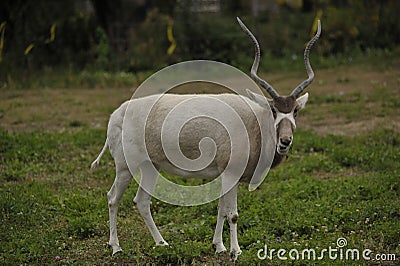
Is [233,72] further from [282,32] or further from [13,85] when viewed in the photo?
[13,85]

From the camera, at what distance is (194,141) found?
6332 millimetres

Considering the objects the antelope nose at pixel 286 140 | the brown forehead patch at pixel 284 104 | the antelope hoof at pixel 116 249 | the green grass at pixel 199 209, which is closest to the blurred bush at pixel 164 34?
the green grass at pixel 199 209

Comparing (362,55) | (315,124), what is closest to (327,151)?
(315,124)

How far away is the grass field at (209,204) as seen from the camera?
20.7 ft

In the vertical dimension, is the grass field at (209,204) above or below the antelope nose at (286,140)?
below

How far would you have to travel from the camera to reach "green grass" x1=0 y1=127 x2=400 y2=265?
20.7 ft

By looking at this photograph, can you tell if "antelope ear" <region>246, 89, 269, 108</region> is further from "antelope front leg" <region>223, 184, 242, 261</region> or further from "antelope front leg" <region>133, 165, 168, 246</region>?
"antelope front leg" <region>133, 165, 168, 246</region>

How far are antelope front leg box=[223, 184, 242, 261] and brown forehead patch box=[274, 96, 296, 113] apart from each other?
911mm

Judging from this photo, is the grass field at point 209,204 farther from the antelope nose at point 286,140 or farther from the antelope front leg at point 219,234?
the antelope nose at point 286,140

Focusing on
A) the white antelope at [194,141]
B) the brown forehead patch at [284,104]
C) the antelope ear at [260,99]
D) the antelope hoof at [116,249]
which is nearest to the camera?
the brown forehead patch at [284,104]

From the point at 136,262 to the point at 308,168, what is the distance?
3725 millimetres

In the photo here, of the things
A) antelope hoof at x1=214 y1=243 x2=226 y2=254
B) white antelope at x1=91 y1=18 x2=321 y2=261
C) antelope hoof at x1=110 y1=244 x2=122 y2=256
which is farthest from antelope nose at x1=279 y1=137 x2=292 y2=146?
antelope hoof at x1=110 y1=244 x2=122 y2=256

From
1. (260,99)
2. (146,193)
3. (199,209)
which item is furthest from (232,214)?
(199,209)

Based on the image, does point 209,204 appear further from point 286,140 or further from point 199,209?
point 286,140
